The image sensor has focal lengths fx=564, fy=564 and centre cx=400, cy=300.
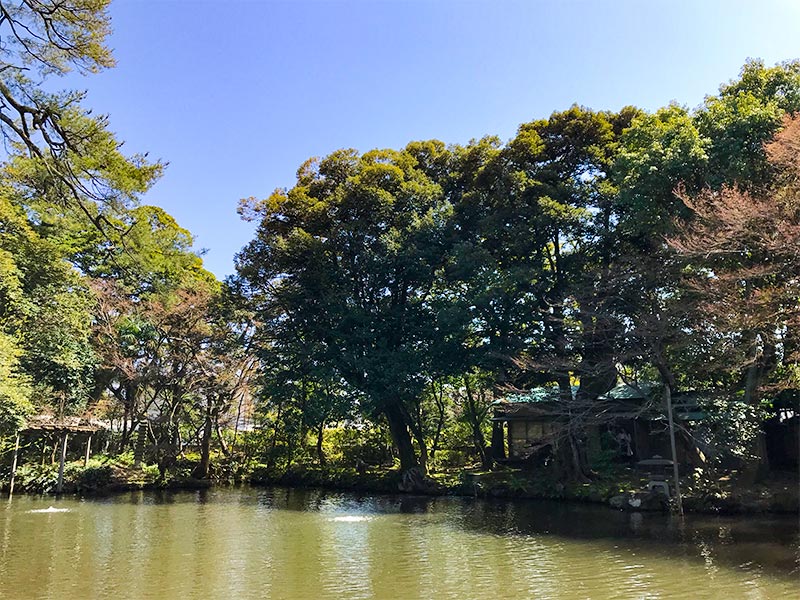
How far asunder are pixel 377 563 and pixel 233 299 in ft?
46.4

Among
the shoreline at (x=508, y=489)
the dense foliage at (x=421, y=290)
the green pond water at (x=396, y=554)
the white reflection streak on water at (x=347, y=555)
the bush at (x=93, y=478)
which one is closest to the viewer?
the green pond water at (x=396, y=554)

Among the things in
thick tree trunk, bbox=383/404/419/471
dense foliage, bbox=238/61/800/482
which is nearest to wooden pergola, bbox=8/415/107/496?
dense foliage, bbox=238/61/800/482

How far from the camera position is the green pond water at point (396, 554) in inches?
317

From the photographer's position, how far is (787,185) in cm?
1219

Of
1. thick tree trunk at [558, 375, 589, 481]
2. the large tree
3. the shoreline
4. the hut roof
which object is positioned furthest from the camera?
the large tree

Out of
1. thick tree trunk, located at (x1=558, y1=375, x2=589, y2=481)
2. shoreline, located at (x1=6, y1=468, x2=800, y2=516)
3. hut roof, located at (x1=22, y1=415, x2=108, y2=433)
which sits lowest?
shoreline, located at (x1=6, y1=468, x2=800, y2=516)

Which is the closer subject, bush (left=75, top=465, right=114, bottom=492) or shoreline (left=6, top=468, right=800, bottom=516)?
shoreline (left=6, top=468, right=800, bottom=516)

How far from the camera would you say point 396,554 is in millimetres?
10242

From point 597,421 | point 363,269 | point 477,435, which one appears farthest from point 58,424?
point 597,421

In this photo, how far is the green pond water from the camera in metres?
8.05

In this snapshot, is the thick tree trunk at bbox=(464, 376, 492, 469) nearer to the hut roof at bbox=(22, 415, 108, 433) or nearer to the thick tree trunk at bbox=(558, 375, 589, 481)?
the thick tree trunk at bbox=(558, 375, 589, 481)

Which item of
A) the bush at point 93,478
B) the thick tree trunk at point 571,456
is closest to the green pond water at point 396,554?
the thick tree trunk at point 571,456

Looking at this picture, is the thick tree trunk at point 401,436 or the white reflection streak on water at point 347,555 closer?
the white reflection streak on water at point 347,555

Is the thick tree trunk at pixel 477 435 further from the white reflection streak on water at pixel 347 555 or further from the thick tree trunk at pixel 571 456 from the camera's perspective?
the white reflection streak on water at pixel 347 555
